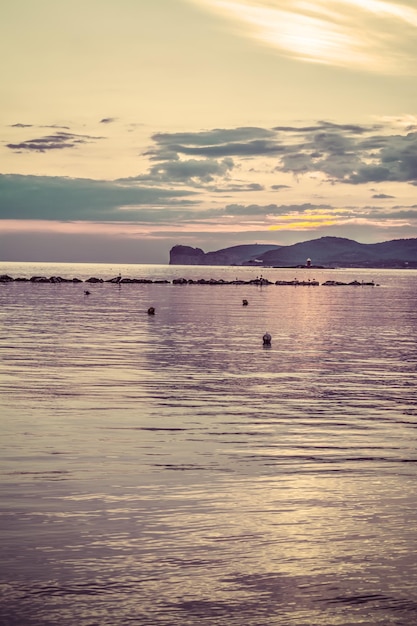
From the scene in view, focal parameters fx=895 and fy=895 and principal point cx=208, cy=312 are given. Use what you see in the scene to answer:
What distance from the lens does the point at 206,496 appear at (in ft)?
56.1

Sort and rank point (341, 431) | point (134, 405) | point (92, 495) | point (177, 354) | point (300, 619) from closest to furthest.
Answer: point (300, 619) < point (92, 495) < point (341, 431) < point (134, 405) < point (177, 354)

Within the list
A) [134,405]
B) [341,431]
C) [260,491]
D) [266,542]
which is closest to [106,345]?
[134,405]

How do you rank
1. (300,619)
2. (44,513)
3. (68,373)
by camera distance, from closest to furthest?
(300,619) < (44,513) < (68,373)

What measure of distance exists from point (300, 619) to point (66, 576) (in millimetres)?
3460

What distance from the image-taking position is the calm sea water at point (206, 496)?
12.0m

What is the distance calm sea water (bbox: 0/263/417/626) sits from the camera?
12.0 meters

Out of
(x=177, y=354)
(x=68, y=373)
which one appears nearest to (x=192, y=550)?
(x=68, y=373)

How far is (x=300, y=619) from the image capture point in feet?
37.2

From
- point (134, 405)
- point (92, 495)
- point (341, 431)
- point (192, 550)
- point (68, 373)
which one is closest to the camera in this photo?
point (192, 550)

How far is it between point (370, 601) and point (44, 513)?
6.26 m

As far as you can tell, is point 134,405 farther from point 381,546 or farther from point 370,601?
point 370,601

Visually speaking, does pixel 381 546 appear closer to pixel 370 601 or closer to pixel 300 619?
pixel 370 601

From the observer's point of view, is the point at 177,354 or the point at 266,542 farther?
the point at 177,354

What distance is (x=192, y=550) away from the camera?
13.9m
